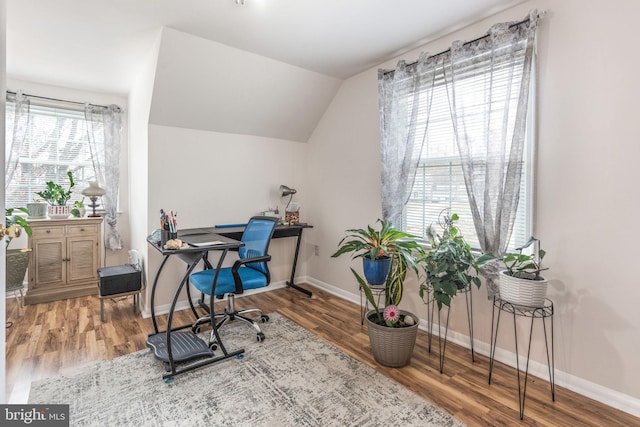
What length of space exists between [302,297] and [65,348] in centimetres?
214

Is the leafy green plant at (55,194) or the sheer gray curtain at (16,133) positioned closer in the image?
the sheer gray curtain at (16,133)

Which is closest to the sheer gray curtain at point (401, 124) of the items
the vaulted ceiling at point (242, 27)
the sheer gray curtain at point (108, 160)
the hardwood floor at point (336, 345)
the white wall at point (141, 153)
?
the vaulted ceiling at point (242, 27)

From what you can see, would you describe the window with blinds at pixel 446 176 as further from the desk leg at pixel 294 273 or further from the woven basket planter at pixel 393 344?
A: the desk leg at pixel 294 273

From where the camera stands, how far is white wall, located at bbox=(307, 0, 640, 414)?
175cm

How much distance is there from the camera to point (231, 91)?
313 centimetres

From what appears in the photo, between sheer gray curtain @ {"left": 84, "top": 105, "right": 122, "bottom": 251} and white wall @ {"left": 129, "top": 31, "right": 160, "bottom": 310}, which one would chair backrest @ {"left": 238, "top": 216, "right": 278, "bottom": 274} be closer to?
white wall @ {"left": 129, "top": 31, "right": 160, "bottom": 310}

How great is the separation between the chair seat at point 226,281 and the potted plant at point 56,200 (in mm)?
2148

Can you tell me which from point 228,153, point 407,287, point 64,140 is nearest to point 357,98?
point 228,153

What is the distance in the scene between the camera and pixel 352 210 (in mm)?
3496

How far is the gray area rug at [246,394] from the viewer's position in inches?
66.9

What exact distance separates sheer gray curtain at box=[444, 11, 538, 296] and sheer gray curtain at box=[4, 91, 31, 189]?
4.41 m

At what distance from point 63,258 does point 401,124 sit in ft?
12.8

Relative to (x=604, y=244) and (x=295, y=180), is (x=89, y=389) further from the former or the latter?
(x=604, y=244)

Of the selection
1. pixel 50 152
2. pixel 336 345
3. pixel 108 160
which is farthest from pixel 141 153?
pixel 336 345
